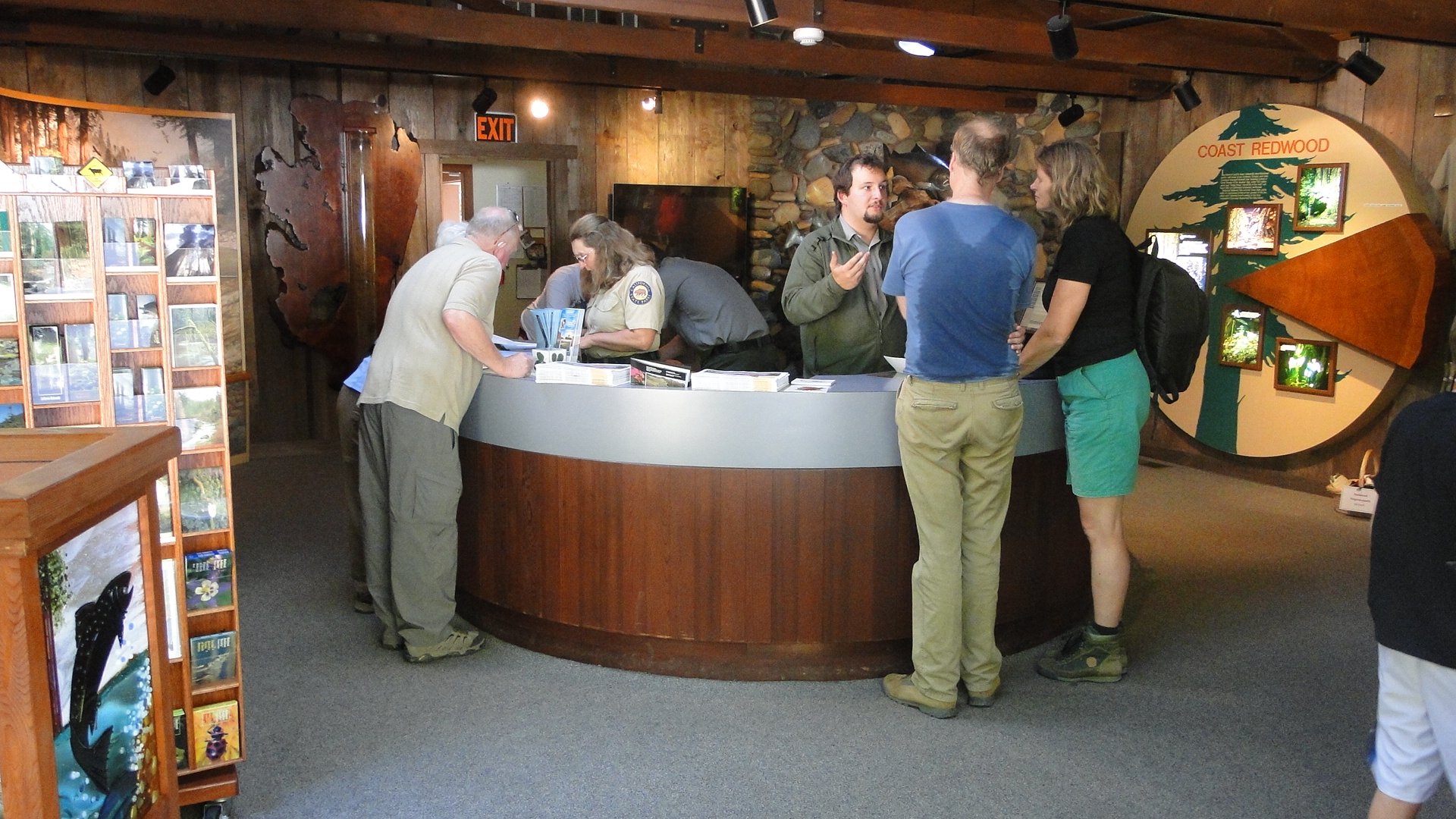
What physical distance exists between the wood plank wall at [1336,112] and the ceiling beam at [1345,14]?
59 cm

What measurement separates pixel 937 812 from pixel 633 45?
487 cm

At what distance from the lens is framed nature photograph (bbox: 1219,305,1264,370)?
6832 mm

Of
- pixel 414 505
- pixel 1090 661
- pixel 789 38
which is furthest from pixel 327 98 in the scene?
pixel 1090 661

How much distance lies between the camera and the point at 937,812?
2.81 metres

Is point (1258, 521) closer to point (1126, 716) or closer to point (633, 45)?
point (1126, 716)

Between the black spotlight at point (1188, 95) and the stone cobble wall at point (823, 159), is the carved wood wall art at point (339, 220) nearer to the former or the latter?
the stone cobble wall at point (823, 159)

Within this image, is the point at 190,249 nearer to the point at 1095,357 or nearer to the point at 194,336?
the point at 194,336

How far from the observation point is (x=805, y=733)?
325cm

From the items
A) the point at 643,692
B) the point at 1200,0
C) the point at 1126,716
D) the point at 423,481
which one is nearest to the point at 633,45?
the point at 1200,0

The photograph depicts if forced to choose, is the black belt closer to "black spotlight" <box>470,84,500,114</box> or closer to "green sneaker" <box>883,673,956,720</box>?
"green sneaker" <box>883,673,956,720</box>

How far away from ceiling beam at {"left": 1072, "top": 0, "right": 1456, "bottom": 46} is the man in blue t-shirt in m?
2.29

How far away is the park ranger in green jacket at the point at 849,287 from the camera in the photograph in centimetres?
403

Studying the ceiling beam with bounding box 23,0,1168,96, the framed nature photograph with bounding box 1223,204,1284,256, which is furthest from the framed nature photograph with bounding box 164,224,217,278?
the framed nature photograph with bounding box 1223,204,1284,256

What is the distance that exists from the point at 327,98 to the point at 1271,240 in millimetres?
6009
